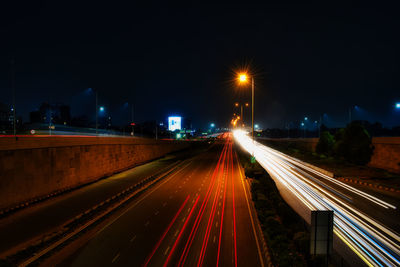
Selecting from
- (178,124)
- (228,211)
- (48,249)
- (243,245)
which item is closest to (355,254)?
(243,245)

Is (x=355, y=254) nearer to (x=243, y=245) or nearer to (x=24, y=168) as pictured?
(x=243, y=245)

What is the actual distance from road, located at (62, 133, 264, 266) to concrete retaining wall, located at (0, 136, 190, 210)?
8.17m

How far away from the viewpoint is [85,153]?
29375 millimetres

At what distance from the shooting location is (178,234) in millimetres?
14828

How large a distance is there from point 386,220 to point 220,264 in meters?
11.3

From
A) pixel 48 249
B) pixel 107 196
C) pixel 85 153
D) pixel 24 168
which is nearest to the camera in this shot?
pixel 48 249

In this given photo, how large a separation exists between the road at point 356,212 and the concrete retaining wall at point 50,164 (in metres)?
20.8

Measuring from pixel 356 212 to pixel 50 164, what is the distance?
24695 millimetres

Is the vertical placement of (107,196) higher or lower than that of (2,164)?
lower

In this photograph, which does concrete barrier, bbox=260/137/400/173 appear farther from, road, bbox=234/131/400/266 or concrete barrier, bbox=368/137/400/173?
road, bbox=234/131/400/266

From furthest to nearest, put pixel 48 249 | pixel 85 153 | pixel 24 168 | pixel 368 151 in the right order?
pixel 368 151 → pixel 85 153 → pixel 24 168 → pixel 48 249

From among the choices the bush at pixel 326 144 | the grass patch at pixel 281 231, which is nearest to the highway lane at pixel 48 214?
the grass patch at pixel 281 231

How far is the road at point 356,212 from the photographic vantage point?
12008 mm

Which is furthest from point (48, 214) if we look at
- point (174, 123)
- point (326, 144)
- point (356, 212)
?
point (174, 123)
